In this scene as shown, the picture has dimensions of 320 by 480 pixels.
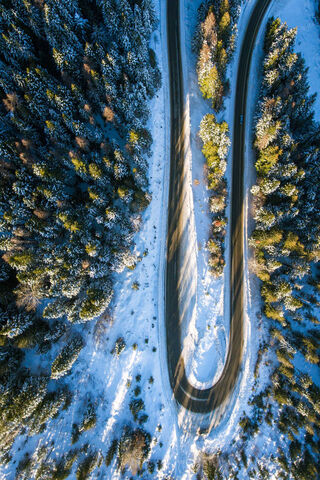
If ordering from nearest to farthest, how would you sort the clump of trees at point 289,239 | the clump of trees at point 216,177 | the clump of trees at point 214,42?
the clump of trees at point 216,177, the clump of trees at point 289,239, the clump of trees at point 214,42

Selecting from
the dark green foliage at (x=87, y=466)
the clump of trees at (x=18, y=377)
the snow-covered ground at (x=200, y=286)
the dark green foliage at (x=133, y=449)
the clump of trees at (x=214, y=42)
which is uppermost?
the clump of trees at (x=214, y=42)

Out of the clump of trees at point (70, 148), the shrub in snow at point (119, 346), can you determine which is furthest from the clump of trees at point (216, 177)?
the shrub in snow at point (119, 346)

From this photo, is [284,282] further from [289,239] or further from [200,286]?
[200,286]

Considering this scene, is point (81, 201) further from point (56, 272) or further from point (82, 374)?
point (82, 374)

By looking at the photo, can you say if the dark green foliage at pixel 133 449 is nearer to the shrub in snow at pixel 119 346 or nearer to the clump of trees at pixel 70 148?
the shrub in snow at pixel 119 346

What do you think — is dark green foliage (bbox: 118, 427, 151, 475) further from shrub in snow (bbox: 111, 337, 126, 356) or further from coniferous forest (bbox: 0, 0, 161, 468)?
shrub in snow (bbox: 111, 337, 126, 356)
